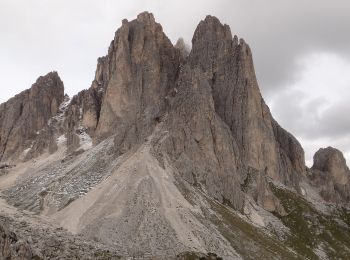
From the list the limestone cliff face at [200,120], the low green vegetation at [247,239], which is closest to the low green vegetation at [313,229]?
the limestone cliff face at [200,120]

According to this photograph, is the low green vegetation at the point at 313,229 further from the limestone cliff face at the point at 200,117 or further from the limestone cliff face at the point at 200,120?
the limestone cliff face at the point at 200,117

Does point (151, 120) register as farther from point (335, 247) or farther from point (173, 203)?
point (335, 247)

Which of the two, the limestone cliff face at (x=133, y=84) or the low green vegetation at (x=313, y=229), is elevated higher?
the limestone cliff face at (x=133, y=84)

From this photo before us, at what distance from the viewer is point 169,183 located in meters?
139

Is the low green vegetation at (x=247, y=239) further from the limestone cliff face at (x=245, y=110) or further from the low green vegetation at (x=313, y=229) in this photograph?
the limestone cliff face at (x=245, y=110)

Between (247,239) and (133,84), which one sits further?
(133,84)

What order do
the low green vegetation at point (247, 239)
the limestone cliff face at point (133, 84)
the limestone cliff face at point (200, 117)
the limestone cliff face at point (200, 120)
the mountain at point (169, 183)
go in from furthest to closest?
1. the limestone cliff face at point (133, 84)
2. the limestone cliff face at point (200, 117)
3. the limestone cliff face at point (200, 120)
4. the low green vegetation at point (247, 239)
5. the mountain at point (169, 183)

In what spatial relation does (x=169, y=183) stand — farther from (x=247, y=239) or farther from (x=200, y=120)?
(x=200, y=120)

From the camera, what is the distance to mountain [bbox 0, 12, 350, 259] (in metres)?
117

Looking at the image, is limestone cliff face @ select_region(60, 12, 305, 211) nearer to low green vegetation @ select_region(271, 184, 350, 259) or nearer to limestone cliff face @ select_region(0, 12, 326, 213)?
limestone cliff face @ select_region(0, 12, 326, 213)

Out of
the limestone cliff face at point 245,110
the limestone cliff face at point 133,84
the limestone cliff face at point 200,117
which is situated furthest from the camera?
the limestone cliff face at point 133,84

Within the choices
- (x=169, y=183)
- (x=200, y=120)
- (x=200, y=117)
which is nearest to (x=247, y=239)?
(x=169, y=183)

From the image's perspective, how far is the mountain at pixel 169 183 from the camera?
382ft

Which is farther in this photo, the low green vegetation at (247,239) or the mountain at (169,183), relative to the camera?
the low green vegetation at (247,239)
